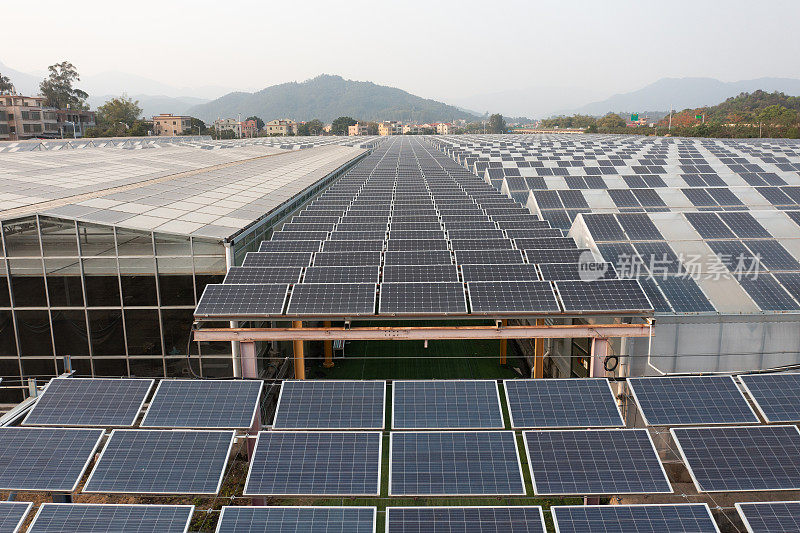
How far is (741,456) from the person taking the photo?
866cm

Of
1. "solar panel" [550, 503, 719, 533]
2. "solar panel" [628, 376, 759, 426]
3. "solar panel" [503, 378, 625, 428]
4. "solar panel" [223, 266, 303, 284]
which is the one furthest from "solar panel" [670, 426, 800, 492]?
"solar panel" [223, 266, 303, 284]

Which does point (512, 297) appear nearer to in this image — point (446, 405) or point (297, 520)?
point (446, 405)

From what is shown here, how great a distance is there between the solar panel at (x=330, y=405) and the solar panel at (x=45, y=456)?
3.44m

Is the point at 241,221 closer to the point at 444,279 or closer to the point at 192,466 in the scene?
the point at 444,279

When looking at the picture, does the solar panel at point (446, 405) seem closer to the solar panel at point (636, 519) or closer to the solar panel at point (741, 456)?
the solar panel at point (636, 519)

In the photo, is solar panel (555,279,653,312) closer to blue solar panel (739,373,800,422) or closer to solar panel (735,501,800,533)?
blue solar panel (739,373,800,422)

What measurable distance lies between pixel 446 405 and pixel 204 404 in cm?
489

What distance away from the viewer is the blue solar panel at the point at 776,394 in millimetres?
9734

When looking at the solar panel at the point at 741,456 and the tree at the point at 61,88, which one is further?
the tree at the point at 61,88

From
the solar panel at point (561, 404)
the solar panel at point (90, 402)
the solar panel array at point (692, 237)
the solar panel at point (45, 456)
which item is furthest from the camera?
the solar panel array at point (692, 237)

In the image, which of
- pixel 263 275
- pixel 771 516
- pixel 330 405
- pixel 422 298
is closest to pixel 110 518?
pixel 330 405

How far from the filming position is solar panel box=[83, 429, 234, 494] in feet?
27.7

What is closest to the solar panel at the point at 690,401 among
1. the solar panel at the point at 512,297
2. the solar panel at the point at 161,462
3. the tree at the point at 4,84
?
the solar panel at the point at 512,297

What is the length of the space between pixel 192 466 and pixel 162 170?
3016 cm
